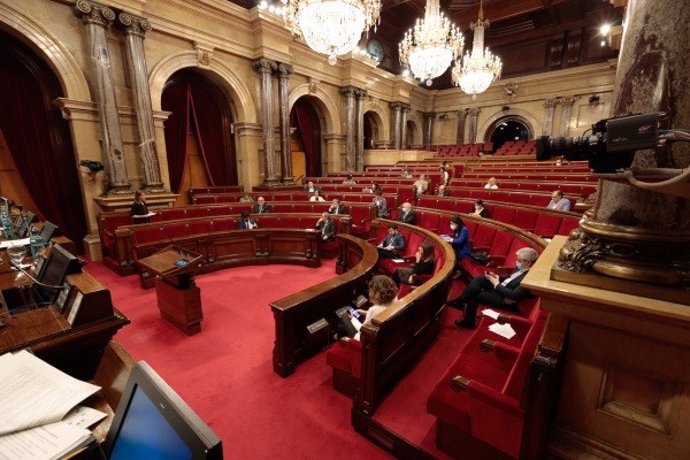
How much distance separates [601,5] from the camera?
12.9 m

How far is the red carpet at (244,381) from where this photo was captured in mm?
2043

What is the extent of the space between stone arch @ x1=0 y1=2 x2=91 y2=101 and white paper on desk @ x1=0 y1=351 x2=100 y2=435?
679 cm

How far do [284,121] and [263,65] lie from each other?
1.54 m

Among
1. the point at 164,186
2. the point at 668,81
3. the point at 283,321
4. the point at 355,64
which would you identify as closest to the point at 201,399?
the point at 283,321

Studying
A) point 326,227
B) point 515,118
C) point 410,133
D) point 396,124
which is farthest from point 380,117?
point 326,227

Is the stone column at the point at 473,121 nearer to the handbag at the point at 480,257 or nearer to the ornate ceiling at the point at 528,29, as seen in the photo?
the ornate ceiling at the point at 528,29

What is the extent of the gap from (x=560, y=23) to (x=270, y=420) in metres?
18.5

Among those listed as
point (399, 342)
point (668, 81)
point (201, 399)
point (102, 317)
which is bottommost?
point (201, 399)

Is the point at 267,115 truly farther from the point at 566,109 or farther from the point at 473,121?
the point at 566,109

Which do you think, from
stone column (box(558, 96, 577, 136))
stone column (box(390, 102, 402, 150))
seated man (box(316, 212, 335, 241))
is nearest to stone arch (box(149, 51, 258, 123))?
seated man (box(316, 212, 335, 241))

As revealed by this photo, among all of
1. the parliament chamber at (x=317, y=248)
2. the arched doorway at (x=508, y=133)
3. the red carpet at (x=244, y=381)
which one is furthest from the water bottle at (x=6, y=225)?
the arched doorway at (x=508, y=133)

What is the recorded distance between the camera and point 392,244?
468cm

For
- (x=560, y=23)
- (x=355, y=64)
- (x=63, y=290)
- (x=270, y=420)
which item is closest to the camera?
(x=63, y=290)

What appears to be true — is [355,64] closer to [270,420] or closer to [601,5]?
[601,5]
